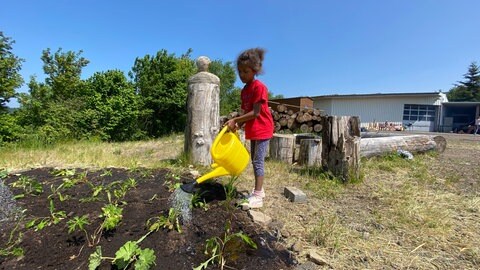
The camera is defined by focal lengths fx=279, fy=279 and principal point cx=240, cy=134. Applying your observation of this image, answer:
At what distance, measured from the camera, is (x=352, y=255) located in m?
1.81

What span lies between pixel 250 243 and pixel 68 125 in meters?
8.49

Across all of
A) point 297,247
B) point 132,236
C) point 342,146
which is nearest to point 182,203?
point 132,236

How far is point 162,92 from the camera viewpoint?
10.8 meters

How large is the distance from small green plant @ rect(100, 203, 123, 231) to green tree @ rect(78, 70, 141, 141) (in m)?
7.76

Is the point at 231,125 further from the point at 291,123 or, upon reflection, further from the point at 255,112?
the point at 291,123

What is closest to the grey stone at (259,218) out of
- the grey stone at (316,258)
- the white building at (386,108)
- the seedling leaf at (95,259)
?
the grey stone at (316,258)

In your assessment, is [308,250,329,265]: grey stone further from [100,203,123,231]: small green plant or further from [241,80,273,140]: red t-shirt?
[100,203,123,231]: small green plant

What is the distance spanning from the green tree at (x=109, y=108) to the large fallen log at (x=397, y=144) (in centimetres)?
753

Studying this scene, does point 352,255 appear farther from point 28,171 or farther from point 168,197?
point 28,171

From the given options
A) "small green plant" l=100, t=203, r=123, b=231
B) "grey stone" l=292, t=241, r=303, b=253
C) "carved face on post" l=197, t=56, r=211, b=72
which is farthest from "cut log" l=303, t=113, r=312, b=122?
"small green plant" l=100, t=203, r=123, b=231

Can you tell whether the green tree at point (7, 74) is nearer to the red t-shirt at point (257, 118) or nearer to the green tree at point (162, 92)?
the green tree at point (162, 92)

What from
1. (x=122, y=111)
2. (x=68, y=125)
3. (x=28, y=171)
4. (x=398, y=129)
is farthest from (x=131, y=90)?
(x=398, y=129)

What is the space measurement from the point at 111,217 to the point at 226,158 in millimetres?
873

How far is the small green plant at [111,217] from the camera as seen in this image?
1760 millimetres
